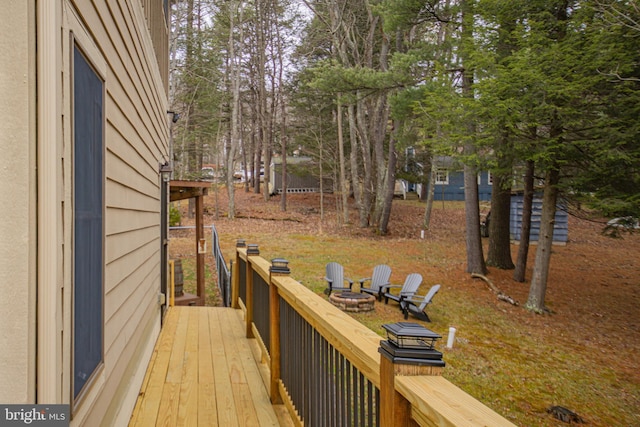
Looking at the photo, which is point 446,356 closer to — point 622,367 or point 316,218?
point 622,367

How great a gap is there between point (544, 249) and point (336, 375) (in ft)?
29.6

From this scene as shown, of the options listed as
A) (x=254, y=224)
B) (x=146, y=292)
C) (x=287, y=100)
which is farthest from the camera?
(x=287, y=100)

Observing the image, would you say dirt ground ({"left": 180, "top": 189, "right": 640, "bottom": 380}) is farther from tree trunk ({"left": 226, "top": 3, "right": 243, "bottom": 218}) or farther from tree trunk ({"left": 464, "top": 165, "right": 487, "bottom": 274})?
Answer: tree trunk ({"left": 226, "top": 3, "right": 243, "bottom": 218})

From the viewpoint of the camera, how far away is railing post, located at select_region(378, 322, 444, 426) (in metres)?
1.33

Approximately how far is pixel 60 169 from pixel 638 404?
6.93 meters

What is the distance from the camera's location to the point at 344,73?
13516mm

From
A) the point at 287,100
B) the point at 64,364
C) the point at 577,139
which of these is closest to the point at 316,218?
the point at 287,100

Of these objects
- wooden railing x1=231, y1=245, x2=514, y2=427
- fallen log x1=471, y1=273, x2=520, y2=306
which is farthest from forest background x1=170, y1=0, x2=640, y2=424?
wooden railing x1=231, y1=245, x2=514, y2=427

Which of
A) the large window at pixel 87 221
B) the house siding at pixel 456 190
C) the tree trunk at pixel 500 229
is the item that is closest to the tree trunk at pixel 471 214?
the tree trunk at pixel 500 229

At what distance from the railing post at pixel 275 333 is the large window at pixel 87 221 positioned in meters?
1.44

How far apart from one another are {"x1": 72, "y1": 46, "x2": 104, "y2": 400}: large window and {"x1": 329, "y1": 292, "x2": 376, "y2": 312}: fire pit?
6.52m

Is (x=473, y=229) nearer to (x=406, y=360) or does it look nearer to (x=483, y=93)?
(x=483, y=93)

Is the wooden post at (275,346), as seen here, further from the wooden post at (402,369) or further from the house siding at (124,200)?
the wooden post at (402,369)

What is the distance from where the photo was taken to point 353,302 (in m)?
8.52
